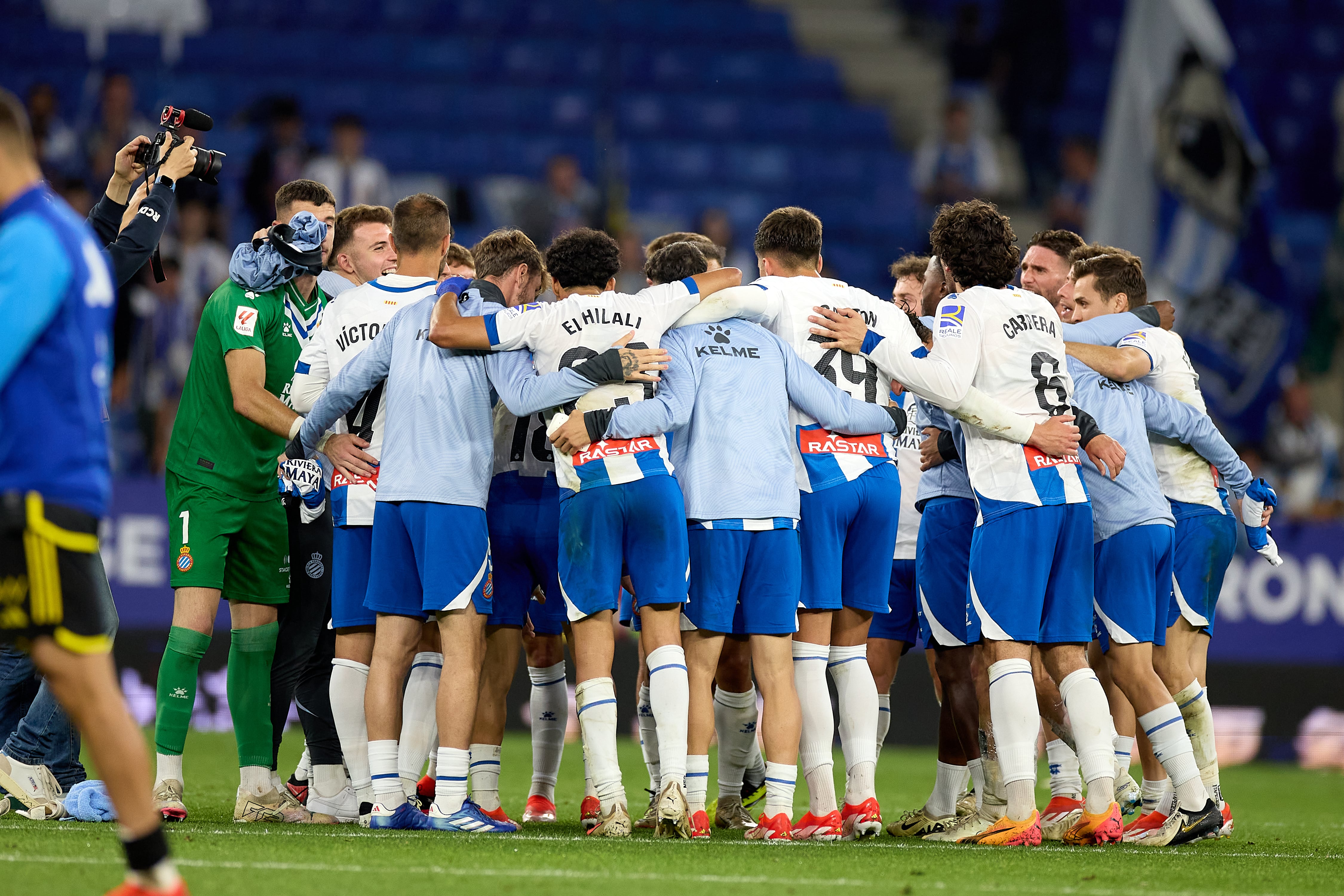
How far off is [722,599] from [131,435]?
8.61 meters

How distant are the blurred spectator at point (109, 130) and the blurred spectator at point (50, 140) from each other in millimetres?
132

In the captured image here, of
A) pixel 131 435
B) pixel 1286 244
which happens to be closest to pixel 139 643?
pixel 131 435

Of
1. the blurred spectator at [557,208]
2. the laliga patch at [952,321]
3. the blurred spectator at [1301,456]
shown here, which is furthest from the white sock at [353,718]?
the blurred spectator at [1301,456]

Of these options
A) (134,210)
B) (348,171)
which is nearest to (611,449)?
(134,210)

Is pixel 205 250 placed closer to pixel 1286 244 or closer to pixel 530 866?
pixel 530 866

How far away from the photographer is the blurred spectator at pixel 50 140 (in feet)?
47.8

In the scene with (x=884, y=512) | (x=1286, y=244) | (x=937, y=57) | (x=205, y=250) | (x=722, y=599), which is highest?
(x=937, y=57)

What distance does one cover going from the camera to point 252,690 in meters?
6.72

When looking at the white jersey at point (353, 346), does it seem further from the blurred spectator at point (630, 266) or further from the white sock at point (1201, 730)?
the blurred spectator at point (630, 266)

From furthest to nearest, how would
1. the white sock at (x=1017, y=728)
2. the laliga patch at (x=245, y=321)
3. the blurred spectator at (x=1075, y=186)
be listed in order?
the blurred spectator at (x=1075, y=186) < the laliga patch at (x=245, y=321) < the white sock at (x=1017, y=728)

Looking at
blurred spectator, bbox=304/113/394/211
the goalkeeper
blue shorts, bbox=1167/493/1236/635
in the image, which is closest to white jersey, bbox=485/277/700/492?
the goalkeeper

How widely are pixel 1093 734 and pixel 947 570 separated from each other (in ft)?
3.38

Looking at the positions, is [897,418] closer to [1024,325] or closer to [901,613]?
[1024,325]

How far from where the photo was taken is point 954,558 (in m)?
6.77
